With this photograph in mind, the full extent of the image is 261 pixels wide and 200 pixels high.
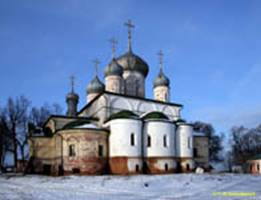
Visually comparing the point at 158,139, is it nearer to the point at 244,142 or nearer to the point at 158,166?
the point at 158,166

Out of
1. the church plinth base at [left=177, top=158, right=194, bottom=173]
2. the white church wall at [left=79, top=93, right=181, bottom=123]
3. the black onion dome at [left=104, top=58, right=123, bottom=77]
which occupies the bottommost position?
the church plinth base at [left=177, top=158, right=194, bottom=173]

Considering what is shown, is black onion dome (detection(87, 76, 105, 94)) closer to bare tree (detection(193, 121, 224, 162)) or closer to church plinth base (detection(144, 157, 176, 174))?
church plinth base (detection(144, 157, 176, 174))

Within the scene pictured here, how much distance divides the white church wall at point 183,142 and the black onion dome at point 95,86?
12402 millimetres

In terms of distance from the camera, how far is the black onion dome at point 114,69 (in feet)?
130

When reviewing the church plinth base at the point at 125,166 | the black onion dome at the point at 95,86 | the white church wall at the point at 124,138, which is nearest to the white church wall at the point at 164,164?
the church plinth base at the point at 125,166

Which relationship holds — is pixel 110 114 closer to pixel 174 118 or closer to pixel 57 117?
pixel 57 117

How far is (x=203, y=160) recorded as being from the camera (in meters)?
39.8

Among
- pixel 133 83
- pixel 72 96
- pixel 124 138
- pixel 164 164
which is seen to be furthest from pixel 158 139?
pixel 72 96

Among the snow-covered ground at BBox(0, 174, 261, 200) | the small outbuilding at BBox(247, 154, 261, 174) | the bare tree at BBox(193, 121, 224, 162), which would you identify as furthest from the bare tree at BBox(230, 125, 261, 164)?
the snow-covered ground at BBox(0, 174, 261, 200)

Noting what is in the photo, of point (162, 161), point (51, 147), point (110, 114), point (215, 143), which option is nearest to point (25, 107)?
point (51, 147)

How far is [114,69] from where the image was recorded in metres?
39.7

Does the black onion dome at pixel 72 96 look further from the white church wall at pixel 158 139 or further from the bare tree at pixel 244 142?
the bare tree at pixel 244 142

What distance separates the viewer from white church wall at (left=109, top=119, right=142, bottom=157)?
3189 cm

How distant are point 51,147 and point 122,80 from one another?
11.7 meters
